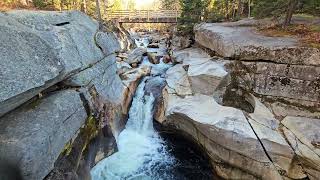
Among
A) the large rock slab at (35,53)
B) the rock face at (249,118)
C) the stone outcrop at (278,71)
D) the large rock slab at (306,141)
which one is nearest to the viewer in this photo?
the large rock slab at (35,53)

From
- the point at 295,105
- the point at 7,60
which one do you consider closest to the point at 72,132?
the point at 7,60

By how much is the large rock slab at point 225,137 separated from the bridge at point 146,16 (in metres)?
25.2

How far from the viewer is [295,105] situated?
1203cm

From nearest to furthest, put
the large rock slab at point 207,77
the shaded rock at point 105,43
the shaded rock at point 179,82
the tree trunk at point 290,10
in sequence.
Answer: the shaded rock at point 105,43 < the large rock slab at point 207,77 < the shaded rock at point 179,82 < the tree trunk at point 290,10

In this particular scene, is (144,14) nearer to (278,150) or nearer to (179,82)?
(179,82)

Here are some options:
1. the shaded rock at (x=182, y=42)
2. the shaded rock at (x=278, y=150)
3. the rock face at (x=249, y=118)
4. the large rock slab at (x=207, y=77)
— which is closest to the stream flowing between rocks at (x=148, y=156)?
the rock face at (x=249, y=118)

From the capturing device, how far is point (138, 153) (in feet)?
43.5

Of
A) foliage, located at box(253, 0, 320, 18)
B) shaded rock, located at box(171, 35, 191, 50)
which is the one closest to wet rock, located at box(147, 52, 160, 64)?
shaded rock, located at box(171, 35, 191, 50)

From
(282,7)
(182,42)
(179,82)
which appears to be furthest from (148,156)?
(182,42)

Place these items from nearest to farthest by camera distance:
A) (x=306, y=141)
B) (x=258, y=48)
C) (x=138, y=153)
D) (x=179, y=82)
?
(x=306, y=141), (x=258, y=48), (x=138, y=153), (x=179, y=82)

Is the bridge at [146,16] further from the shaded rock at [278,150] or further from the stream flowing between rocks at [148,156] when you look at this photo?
the shaded rock at [278,150]

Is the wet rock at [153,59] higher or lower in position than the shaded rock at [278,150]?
higher

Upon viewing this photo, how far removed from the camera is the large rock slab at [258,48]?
11.8 meters

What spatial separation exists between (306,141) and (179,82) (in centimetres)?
740
